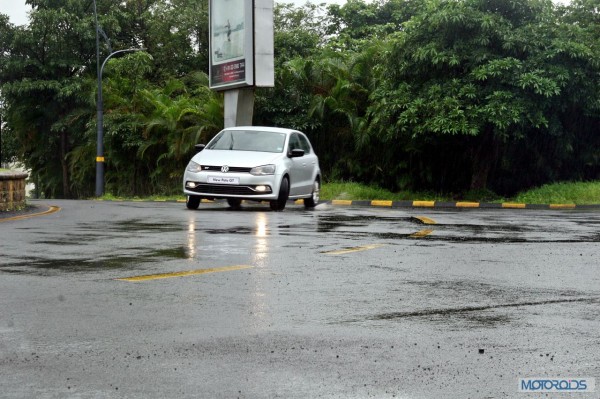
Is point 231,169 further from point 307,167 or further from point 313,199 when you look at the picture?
point 313,199

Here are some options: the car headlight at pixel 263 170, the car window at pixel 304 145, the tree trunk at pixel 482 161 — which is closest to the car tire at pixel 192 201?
the car headlight at pixel 263 170

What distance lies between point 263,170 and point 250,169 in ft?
0.83

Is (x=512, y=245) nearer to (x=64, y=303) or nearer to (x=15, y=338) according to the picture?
(x=64, y=303)

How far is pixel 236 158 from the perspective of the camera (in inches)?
731

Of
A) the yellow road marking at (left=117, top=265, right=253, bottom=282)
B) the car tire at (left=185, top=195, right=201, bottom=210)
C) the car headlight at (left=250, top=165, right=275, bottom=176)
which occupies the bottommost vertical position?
the yellow road marking at (left=117, top=265, right=253, bottom=282)

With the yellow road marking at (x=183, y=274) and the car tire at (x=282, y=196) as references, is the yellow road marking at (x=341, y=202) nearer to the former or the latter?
the car tire at (x=282, y=196)

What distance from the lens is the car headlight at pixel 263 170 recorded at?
60.1 feet

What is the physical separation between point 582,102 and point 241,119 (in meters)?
9.65

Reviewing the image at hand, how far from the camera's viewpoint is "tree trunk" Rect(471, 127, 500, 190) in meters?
28.8

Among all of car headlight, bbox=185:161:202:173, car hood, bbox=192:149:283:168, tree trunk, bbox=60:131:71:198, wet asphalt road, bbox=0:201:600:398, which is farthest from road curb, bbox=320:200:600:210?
tree trunk, bbox=60:131:71:198

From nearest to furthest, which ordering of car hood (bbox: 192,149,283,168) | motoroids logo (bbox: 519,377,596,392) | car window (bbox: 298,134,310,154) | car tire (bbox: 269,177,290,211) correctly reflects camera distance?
motoroids logo (bbox: 519,377,596,392), car hood (bbox: 192,149,283,168), car tire (bbox: 269,177,290,211), car window (bbox: 298,134,310,154)

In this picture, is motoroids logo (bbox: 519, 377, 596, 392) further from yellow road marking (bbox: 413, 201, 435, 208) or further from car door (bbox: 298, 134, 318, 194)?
yellow road marking (bbox: 413, 201, 435, 208)

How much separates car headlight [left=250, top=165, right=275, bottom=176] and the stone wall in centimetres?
437

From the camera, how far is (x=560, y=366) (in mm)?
5359
